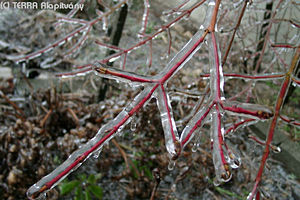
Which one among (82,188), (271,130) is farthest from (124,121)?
(82,188)

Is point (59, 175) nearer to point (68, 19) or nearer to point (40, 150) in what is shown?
point (68, 19)

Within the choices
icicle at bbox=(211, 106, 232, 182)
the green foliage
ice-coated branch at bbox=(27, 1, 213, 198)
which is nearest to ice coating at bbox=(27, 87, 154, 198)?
ice-coated branch at bbox=(27, 1, 213, 198)

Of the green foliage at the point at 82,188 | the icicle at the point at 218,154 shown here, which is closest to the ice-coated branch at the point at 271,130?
the icicle at the point at 218,154

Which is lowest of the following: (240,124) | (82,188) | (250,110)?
(82,188)

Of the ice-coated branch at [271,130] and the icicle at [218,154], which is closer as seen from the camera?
the icicle at [218,154]

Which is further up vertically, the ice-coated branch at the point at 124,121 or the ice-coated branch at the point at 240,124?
the ice-coated branch at the point at 124,121
